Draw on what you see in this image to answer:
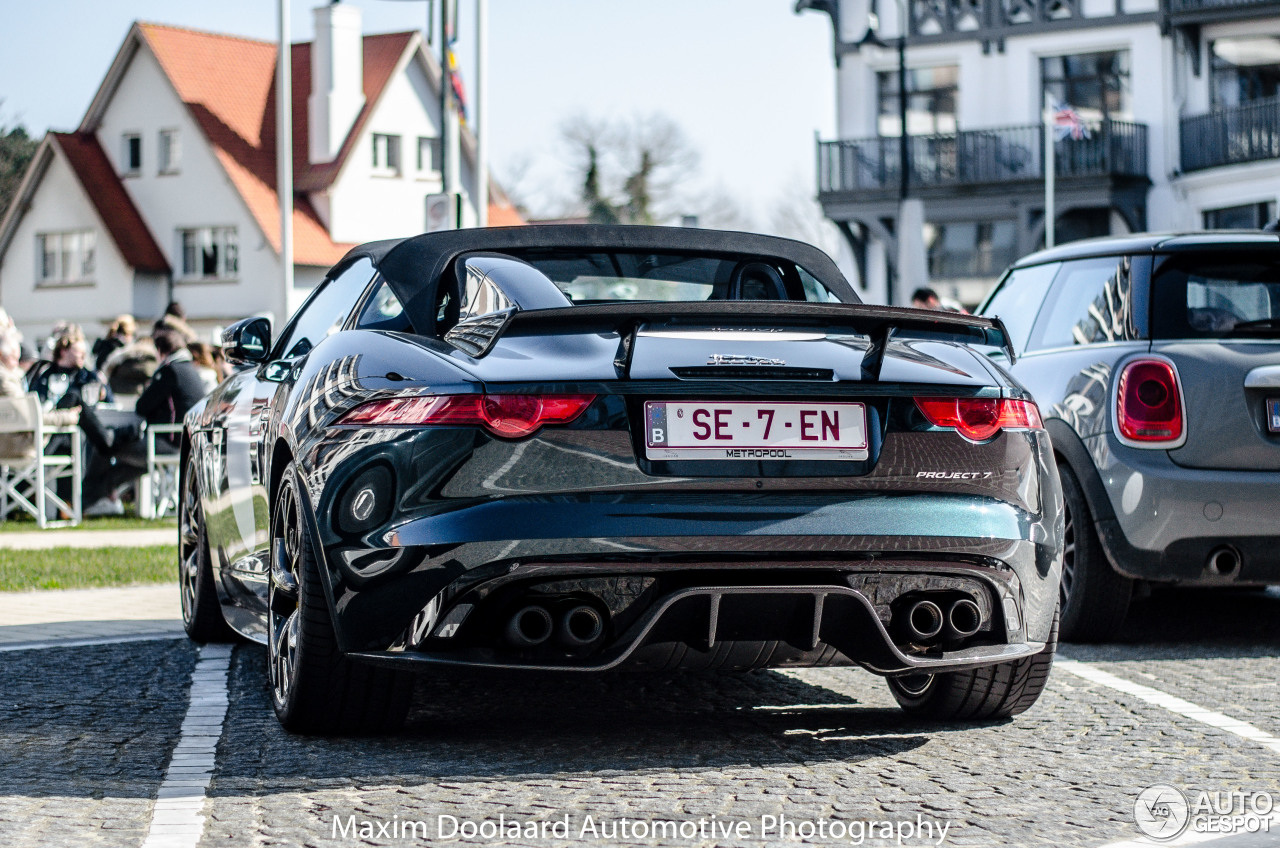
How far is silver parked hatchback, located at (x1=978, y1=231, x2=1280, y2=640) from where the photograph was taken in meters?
7.24

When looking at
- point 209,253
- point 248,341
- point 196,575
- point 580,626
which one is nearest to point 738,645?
point 580,626

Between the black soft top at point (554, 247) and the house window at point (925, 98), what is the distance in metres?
36.1

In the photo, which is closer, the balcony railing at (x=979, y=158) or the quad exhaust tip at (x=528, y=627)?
the quad exhaust tip at (x=528, y=627)

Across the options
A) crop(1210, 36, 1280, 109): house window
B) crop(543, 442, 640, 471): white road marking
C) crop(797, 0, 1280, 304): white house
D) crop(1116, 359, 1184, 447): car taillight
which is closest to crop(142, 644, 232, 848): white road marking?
crop(543, 442, 640, 471): white road marking

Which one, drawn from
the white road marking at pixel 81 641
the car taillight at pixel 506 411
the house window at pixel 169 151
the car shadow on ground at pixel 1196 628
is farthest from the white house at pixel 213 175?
the car taillight at pixel 506 411

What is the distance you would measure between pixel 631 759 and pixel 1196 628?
422 cm

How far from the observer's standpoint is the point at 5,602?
9.45 metres

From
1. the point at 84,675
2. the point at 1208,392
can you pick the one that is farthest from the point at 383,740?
the point at 1208,392

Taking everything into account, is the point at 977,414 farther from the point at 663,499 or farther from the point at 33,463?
the point at 33,463

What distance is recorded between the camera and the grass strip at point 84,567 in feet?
33.4

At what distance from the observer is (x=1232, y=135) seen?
123 feet

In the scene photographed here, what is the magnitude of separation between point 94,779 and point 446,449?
1.23 m

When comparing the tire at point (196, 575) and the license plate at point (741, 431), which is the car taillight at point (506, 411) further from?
the tire at point (196, 575)

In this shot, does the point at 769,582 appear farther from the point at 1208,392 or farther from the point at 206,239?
the point at 206,239
